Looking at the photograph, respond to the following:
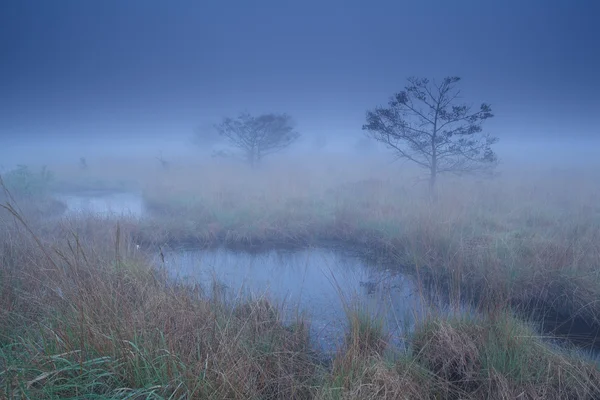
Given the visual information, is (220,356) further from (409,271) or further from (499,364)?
(409,271)

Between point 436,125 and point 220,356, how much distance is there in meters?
12.7

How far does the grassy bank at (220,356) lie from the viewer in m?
2.42

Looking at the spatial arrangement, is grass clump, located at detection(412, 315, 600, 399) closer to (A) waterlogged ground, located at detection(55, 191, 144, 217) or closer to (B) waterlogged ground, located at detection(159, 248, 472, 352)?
(B) waterlogged ground, located at detection(159, 248, 472, 352)

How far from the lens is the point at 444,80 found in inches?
484

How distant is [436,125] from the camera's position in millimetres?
13180

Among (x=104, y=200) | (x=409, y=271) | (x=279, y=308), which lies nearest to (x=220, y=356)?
(x=279, y=308)

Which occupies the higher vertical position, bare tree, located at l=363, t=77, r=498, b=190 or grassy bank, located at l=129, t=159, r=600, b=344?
bare tree, located at l=363, t=77, r=498, b=190

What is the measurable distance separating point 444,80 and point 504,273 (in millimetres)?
8590

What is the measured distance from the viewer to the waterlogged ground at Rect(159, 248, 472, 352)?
15.4 ft

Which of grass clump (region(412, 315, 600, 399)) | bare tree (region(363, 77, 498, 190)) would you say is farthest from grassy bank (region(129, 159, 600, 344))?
bare tree (region(363, 77, 498, 190))

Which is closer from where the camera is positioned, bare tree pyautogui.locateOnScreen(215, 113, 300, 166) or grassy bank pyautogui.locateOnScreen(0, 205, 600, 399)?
grassy bank pyautogui.locateOnScreen(0, 205, 600, 399)

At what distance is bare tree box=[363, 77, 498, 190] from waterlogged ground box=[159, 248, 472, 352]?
7.02 meters

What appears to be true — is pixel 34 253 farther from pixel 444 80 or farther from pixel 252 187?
pixel 444 80

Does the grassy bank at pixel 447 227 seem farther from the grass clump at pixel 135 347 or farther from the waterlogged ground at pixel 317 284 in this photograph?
the grass clump at pixel 135 347
